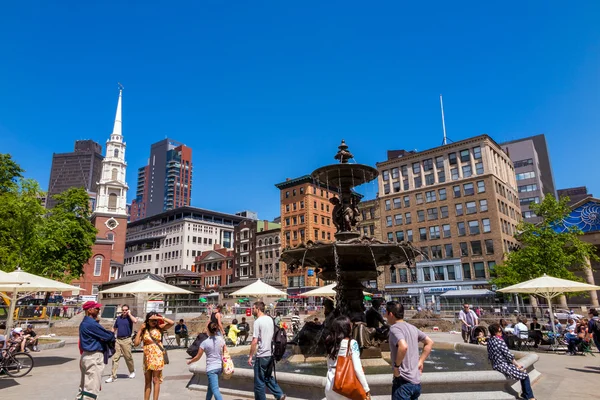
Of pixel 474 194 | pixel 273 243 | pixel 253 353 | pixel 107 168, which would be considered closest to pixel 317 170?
pixel 253 353

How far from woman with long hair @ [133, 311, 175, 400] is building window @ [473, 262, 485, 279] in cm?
5739

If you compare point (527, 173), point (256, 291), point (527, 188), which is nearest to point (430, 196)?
point (527, 188)

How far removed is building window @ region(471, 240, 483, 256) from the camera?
56875mm

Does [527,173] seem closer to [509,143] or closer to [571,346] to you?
[509,143]

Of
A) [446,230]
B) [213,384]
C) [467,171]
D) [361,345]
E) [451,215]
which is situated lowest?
[213,384]

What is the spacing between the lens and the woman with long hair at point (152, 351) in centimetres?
682

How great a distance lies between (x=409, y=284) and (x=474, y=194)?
686 inches

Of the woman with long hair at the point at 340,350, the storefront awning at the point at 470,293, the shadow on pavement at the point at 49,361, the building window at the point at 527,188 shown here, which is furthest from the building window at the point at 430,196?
the woman with long hair at the point at 340,350

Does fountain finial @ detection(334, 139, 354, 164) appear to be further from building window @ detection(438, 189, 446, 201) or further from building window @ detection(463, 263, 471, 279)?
building window @ detection(438, 189, 446, 201)

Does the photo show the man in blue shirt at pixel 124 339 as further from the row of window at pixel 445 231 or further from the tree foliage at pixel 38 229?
the row of window at pixel 445 231

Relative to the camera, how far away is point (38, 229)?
115ft

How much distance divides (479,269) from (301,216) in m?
32.6

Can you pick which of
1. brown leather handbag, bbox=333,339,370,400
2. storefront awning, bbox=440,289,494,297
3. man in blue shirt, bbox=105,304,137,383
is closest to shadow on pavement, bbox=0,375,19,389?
man in blue shirt, bbox=105,304,137,383

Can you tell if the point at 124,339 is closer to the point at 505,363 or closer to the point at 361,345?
the point at 361,345
